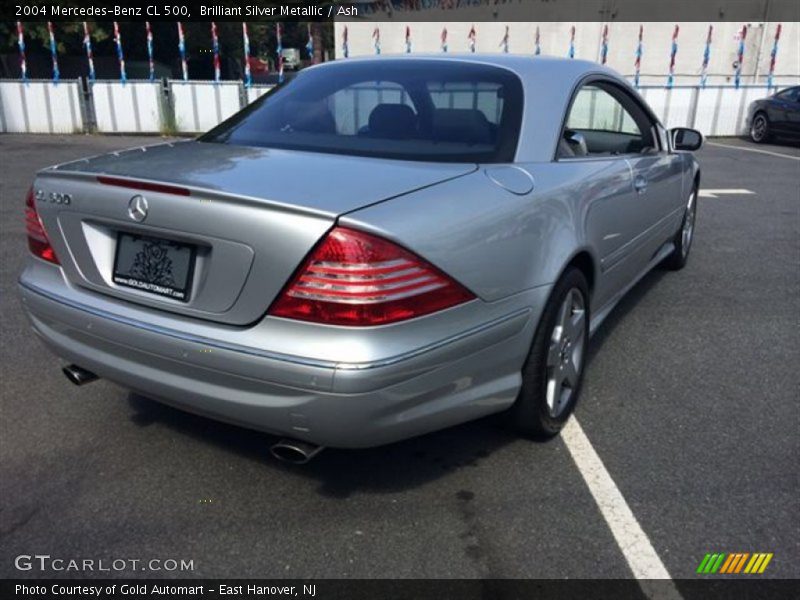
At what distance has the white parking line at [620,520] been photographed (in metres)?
2.26

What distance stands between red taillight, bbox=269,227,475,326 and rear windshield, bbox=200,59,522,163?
71 centimetres

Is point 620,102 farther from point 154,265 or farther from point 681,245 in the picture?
point 154,265

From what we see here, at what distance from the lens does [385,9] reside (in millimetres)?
34000

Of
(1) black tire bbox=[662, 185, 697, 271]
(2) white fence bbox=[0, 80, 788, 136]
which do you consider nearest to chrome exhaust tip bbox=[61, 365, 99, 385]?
(1) black tire bbox=[662, 185, 697, 271]

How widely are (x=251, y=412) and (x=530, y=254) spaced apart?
3.75ft

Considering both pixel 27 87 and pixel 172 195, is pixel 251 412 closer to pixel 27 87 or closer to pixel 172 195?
pixel 172 195

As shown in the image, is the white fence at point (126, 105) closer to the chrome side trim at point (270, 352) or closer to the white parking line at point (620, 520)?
the chrome side trim at point (270, 352)

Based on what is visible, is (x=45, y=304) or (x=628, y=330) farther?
(x=628, y=330)

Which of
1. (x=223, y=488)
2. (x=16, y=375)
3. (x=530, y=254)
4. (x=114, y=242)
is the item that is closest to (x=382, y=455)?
(x=223, y=488)

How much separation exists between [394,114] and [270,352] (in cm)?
136

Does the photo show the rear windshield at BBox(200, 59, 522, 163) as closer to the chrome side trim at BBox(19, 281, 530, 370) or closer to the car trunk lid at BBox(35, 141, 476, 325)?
the car trunk lid at BBox(35, 141, 476, 325)

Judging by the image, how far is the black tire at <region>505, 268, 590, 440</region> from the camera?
110 inches

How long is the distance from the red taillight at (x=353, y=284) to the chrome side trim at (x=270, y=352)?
0.12m

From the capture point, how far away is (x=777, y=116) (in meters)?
15.9
